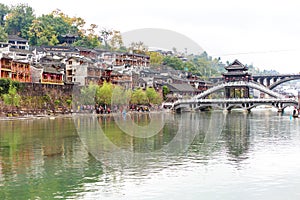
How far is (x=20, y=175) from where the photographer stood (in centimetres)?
2173

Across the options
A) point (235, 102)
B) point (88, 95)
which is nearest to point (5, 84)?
point (88, 95)

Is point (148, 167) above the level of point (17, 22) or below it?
below

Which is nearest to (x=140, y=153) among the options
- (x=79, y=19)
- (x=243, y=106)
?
(x=243, y=106)

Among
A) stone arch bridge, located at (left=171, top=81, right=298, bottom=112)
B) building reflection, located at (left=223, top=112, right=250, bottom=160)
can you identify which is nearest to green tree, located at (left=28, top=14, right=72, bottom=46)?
stone arch bridge, located at (left=171, top=81, right=298, bottom=112)

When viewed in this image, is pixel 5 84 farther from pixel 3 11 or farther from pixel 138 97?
pixel 3 11

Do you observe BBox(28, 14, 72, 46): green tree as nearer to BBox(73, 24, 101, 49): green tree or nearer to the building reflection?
BBox(73, 24, 101, 49): green tree

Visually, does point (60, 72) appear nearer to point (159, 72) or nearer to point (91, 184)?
point (159, 72)

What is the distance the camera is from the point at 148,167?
77.8 ft

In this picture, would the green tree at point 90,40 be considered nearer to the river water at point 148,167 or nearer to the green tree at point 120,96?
the green tree at point 120,96

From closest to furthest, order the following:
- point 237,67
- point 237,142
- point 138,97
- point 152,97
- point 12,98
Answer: point 237,142, point 12,98, point 138,97, point 152,97, point 237,67

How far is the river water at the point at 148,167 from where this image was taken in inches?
747

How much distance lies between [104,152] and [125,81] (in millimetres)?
61539

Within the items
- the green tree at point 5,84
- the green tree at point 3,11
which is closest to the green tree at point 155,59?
the green tree at point 3,11

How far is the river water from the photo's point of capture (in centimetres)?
1897
